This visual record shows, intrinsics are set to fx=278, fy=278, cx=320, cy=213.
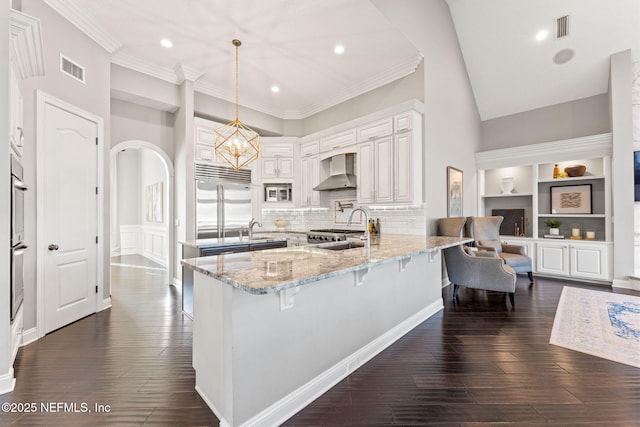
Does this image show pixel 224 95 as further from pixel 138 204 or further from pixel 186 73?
pixel 138 204

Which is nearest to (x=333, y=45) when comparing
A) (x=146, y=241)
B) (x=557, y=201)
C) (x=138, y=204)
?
(x=557, y=201)

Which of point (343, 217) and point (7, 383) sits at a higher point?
point (343, 217)

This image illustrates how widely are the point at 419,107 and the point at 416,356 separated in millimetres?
3472

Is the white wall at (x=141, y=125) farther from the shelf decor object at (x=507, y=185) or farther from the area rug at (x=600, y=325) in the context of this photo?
the shelf decor object at (x=507, y=185)

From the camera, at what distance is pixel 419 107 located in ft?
14.0

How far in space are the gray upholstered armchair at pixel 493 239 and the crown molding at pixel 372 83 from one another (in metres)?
2.80

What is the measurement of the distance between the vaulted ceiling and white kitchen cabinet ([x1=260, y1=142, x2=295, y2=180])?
0.92 meters

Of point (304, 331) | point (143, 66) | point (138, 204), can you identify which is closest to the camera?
point (304, 331)

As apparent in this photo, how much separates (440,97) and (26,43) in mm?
5236

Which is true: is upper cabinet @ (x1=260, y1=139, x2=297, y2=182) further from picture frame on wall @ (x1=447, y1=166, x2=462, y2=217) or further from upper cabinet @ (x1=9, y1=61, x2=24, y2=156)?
upper cabinet @ (x1=9, y1=61, x2=24, y2=156)

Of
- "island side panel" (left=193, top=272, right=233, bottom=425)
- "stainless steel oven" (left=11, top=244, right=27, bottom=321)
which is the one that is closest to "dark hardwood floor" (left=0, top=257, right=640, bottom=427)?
"island side panel" (left=193, top=272, right=233, bottom=425)

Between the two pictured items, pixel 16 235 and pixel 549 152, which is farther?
pixel 549 152

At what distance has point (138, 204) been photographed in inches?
358

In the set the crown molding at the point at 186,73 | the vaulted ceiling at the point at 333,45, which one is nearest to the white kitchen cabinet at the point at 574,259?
the vaulted ceiling at the point at 333,45
